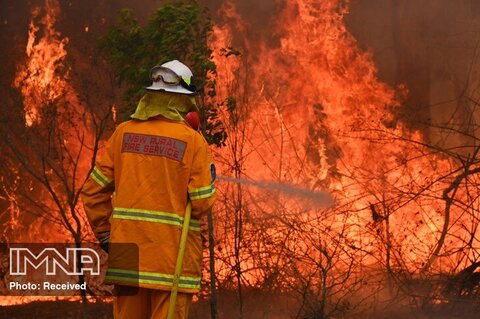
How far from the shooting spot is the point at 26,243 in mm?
9500

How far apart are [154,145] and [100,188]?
384mm

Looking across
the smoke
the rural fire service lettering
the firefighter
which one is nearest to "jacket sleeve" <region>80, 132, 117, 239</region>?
the firefighter

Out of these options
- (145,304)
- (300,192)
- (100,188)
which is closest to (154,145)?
(100,188)

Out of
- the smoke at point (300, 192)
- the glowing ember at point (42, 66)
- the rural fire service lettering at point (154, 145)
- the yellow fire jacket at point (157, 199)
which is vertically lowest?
the yellow fire jacket at point (157, 199)

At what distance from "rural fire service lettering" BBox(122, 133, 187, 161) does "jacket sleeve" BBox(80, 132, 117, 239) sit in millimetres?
108

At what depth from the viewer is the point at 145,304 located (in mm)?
4570

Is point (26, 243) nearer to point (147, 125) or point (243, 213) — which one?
point (243, 213)

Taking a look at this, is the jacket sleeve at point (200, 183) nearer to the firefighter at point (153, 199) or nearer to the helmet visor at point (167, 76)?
the firefighter at point (153, 199)

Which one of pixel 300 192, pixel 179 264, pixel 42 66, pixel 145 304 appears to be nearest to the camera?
pixel 179 264

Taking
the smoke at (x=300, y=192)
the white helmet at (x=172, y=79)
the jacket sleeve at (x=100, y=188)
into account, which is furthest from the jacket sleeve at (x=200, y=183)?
the smoke at (x=300, y=192)

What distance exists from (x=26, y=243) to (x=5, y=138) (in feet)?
4.45

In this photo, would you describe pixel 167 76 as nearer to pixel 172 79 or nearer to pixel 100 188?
pixel 172 79

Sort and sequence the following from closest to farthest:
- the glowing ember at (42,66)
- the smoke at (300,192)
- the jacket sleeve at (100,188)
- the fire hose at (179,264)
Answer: the fire hose at (179,264) < the jacket sleeve at (100,188) < the smoke at (300,192) < the glowing ember at (42,66)

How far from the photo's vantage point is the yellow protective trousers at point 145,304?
447 centimetres
